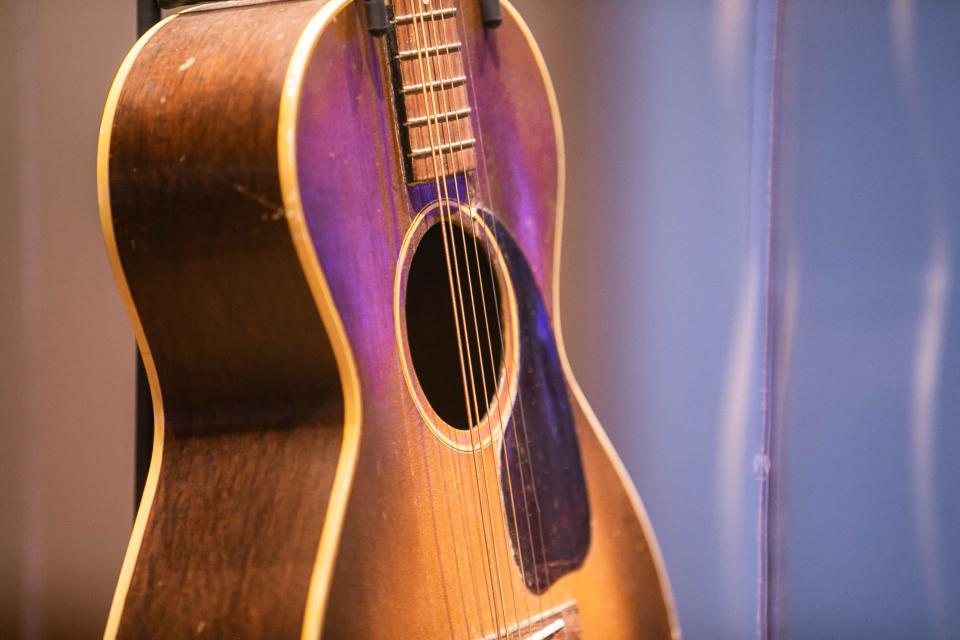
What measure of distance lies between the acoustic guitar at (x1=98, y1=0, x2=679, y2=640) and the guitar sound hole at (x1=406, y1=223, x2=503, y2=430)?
41 millimetres

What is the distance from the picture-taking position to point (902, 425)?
4.30 feet

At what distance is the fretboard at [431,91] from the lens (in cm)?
77

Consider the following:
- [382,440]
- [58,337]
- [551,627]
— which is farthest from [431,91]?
[58,337]

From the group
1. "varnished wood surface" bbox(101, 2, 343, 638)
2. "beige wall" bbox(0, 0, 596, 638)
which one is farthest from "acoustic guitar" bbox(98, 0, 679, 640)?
"beige wall" bbox(0, 0, 596, 638)

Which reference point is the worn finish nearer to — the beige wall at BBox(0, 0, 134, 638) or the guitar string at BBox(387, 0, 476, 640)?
the guitar string at BBox(387, 0, 476, 640)

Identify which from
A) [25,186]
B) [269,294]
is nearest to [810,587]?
[269,294]

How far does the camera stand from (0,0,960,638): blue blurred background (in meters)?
1.19

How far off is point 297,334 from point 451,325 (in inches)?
8.6

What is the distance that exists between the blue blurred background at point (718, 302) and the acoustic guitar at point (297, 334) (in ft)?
1.76

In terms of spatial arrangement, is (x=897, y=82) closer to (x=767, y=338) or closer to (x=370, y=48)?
(x=767, y=338)

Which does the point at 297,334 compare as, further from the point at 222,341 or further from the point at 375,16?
the point at 375,16

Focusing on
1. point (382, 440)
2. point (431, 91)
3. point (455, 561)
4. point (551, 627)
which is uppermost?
point (431, 91)

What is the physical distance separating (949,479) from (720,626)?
398 mm

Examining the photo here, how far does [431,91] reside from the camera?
31.2 inches
